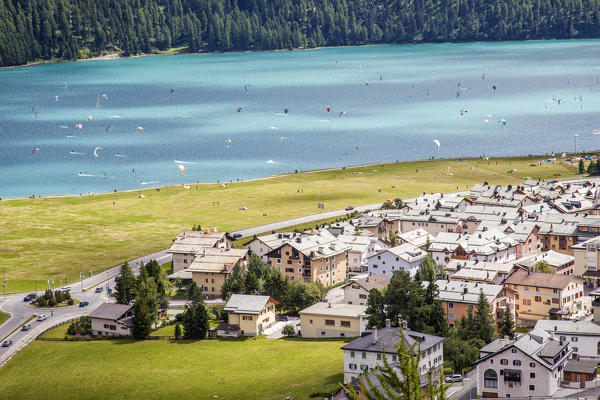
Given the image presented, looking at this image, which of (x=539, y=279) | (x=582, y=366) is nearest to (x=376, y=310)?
(x=539, y=279)

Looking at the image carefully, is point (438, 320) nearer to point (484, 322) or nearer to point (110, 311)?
point (484, 322)

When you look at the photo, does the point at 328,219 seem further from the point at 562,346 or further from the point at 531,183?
the point at 562,346

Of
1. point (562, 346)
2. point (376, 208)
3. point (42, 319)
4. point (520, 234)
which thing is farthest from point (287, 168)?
point (562, 346)

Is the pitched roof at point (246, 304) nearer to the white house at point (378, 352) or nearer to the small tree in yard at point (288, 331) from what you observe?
the small tree in yard at point (288, 331)

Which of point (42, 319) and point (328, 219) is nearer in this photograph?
point (42, 319)

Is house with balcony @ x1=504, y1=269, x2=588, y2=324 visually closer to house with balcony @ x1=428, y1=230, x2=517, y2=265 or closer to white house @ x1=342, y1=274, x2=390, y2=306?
house with balcony @ x1=428, y1=230, x2=517, y2=265

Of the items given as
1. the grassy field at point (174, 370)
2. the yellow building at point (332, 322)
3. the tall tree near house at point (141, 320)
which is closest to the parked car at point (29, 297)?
the grassy field at point (174, 370)

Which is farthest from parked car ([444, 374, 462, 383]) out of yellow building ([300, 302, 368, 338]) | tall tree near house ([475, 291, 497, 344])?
yellow building ([300, 302, 368, 338])
